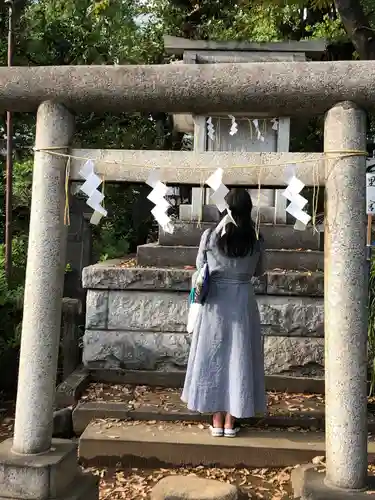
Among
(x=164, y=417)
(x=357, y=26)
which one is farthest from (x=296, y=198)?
(x=357, y=26)

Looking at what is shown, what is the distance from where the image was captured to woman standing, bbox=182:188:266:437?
4.15 metres

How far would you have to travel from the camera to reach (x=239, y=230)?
4074 mm

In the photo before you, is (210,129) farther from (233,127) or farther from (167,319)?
(167,319)

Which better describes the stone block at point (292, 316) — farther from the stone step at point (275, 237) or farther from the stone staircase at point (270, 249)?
the stone step at point (275, 237)

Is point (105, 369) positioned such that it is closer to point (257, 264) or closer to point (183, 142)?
point (257, 264)

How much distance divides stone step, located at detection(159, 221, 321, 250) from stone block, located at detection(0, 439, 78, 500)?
327 cm

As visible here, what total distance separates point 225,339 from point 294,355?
60.5 inches

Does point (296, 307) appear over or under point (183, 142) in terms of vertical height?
under

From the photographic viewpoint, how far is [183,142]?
12.5m

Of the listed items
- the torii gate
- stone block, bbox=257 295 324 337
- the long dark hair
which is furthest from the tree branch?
the torii gate

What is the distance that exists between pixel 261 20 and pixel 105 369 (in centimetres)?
795

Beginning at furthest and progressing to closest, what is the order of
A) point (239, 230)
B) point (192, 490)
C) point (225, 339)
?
1. point (225, 339)
2. point (239, 230)
3. point (192, 490)

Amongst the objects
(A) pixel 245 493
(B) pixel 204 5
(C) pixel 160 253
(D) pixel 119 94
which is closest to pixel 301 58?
(C) pixel 160 253

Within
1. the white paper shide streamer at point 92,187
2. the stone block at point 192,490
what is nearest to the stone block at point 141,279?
the stone block at point 192,490
